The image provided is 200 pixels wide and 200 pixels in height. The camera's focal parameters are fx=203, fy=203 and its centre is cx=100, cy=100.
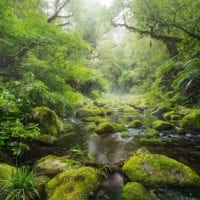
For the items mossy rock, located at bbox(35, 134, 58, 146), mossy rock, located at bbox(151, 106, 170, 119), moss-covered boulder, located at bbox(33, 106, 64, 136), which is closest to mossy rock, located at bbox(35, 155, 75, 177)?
mossy rock, located at bbox(35, 134, 58, 146)

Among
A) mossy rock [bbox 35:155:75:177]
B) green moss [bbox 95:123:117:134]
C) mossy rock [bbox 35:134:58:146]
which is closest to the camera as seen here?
mossy rock [bbox 35:155:75:177]

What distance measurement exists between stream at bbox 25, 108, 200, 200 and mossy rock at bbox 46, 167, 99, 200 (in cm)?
19

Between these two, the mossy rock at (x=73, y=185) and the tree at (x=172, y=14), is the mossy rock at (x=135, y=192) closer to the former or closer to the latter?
the mossy rock at (x=73, y=185)

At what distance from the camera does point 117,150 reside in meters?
6.58

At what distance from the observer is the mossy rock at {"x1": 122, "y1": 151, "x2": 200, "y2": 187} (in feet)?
13.7

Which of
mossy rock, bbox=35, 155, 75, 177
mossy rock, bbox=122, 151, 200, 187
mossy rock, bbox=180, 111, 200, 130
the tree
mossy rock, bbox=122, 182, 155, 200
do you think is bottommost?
mossy rock, bbox=35, 155, 75, 177

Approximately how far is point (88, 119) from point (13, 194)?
27.5 ft

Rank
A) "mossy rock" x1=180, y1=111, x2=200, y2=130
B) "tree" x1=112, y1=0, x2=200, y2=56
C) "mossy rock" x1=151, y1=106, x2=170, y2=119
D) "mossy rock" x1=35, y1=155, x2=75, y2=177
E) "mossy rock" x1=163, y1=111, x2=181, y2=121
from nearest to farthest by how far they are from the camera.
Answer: "mossy rock" x1=35, y1=155, x2=75, y2=177, "tree" x1=112, y1=0, x2=200, y2=56, "mossy rock" x1=180, y1=111, x2=200, y2=130, "mossy rock" x1=163, y1=111, x2=181, y2=121, "mossy rock" x1=151, y1=106, x2=170, y2=119

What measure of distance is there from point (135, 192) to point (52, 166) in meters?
2.09

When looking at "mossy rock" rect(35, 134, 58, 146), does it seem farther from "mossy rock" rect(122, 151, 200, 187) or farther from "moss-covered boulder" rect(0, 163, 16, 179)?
"mossy rock" rect(122, 151, 200, 187)

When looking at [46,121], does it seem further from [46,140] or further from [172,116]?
[172,116]

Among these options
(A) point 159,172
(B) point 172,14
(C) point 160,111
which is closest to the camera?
(A) point 159,172

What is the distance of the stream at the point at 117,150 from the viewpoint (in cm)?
394

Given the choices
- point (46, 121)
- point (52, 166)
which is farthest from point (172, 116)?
point (52, 166)
